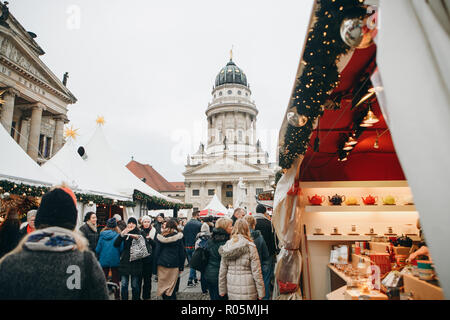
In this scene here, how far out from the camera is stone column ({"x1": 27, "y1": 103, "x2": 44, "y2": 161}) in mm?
21391

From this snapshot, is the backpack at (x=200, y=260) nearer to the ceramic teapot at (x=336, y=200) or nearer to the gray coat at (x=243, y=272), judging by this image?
the gray coat at (x=243, y=272)

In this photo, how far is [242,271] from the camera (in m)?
3.83

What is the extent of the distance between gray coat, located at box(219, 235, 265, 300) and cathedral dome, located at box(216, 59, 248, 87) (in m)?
64.8

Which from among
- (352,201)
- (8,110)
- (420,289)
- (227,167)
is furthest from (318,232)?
(227,167)

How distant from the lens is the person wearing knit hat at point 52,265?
1.58 metres

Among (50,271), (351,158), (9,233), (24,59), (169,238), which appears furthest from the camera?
(24,59)

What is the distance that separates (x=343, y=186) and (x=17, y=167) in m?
8.66

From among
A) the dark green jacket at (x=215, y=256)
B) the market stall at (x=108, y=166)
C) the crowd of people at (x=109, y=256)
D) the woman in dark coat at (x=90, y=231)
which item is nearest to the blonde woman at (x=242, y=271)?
the crowd of people at (x=109, y=256)

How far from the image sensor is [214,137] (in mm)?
62062

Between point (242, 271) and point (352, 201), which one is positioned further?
point (352, 201)

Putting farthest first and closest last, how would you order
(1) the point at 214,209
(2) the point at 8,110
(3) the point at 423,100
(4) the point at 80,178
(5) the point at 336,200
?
(1) the point at 214,209 → (2) the point at 8,110 → (4) the point at 80,178 → (5) the point at 336,200 → (3) the point at 423,100

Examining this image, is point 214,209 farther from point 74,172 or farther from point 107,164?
point 74,172
